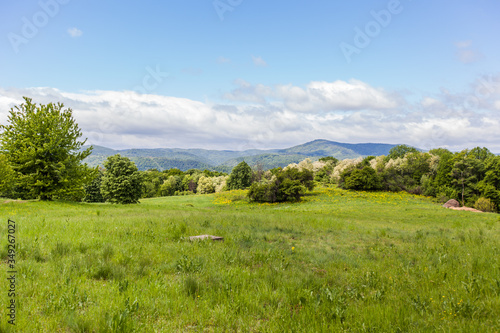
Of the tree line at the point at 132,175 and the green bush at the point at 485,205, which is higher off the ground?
the tree line at the point at 132,175

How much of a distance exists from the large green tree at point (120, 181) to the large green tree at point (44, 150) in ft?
51.5

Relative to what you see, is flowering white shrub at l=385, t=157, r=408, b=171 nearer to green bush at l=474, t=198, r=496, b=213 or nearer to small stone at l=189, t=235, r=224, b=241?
green bush at l=474, t=198, r=496, b=213

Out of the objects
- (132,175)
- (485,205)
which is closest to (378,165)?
(485,205)

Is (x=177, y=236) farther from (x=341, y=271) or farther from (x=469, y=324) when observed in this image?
(x=469, y=324)

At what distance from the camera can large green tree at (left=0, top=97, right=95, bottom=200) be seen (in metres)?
24.9

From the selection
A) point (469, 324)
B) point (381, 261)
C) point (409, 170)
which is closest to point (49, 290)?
point (469, 324)

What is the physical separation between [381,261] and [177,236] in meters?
7.00

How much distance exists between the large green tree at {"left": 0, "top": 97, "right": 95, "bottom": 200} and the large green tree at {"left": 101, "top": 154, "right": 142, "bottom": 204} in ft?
51.5

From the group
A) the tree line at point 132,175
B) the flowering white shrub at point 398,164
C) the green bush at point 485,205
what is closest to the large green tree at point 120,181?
the tree line at point 132,175

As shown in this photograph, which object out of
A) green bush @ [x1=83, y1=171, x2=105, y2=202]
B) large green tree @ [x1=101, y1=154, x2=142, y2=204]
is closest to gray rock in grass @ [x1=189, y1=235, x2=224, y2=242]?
large green tree @ [x1=101, y1=154, x2=142, y2=204]

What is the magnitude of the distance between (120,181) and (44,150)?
18.6 m

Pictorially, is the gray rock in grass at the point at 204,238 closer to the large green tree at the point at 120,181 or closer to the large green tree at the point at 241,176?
the large green tree at the point at 120,181

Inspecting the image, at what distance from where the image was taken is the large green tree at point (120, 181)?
42.9 metres

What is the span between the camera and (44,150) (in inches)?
982
